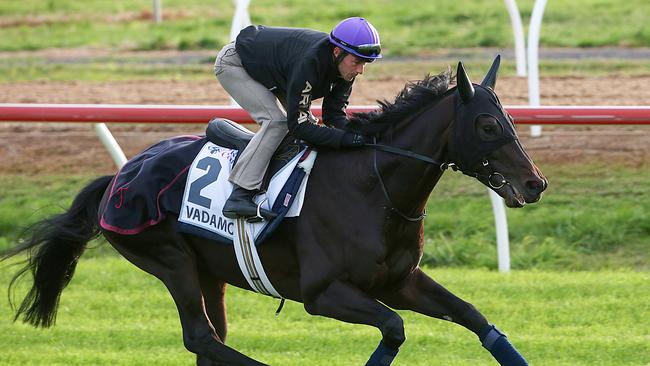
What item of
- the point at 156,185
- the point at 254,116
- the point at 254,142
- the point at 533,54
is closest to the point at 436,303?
the point at 254,142

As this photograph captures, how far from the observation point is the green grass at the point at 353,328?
6.60 metres

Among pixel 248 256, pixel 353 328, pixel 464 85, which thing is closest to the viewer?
pixel 464 85

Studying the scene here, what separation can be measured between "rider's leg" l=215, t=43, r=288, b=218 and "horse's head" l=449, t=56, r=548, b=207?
0.83 metres

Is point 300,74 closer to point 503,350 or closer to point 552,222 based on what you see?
point 503,350

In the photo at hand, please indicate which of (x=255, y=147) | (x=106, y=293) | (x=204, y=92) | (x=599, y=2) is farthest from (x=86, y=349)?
(x=599, y=2)

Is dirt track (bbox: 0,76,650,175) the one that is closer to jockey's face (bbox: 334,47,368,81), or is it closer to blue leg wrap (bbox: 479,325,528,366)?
blue leg wrap (bbox: 479,325,528,366)

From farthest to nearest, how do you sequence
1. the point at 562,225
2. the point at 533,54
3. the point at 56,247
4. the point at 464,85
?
the point at 533,54 < the point at 562,225 < the point at 56,247 < the point at 464,85

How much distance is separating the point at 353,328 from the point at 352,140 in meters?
1.95

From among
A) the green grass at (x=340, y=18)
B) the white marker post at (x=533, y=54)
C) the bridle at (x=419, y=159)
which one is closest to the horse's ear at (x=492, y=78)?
the bridle at (x=419, y=159)

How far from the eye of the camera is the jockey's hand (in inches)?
219

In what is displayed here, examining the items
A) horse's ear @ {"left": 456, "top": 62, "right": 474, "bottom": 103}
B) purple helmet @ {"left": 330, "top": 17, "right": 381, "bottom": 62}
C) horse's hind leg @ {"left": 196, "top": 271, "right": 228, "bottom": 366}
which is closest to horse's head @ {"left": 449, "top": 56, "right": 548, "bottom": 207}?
horse's ear @ {"left": 456, "top": 62, "right": 474, "bottom": 103}

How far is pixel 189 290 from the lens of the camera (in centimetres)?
595

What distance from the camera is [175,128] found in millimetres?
11422

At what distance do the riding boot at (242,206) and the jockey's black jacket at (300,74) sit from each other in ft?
1.20
